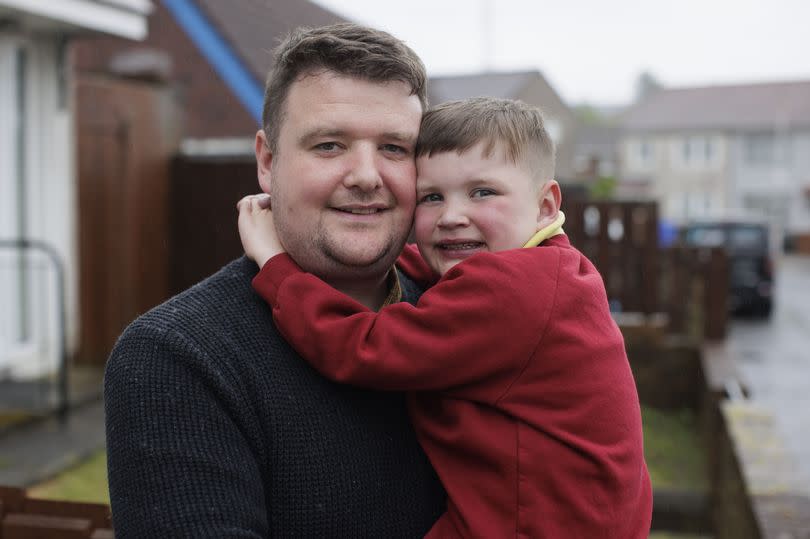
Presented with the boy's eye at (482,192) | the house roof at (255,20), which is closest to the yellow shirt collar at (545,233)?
the boy's eye at (482,192)

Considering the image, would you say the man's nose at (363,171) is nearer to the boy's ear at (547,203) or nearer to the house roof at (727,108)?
the boy's ear at (547,203)

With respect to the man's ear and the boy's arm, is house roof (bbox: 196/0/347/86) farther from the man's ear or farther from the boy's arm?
the man's ear

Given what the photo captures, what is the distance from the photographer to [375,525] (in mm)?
1651

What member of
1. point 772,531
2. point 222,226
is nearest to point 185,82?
point 222,226

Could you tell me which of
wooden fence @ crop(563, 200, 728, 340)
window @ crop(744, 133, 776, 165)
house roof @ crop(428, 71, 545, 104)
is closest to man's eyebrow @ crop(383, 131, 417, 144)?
house roof @ crop(428, 71, 545, 104)

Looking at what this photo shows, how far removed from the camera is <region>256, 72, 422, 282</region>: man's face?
182cm

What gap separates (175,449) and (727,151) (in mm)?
45510

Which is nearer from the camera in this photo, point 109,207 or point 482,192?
point 482,192

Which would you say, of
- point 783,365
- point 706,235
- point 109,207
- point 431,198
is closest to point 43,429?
point 109,207

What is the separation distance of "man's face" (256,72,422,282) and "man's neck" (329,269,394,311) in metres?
0.06

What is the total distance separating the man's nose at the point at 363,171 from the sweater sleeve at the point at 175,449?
1.58 feet

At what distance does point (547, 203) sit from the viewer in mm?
2117

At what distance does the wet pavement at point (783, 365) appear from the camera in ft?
25.8

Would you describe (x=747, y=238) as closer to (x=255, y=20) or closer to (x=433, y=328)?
(x=255, y=20)
